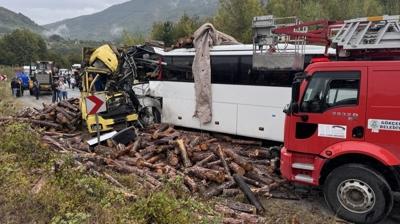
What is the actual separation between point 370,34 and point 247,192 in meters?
3.83

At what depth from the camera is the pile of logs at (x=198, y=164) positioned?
8672 millimetres

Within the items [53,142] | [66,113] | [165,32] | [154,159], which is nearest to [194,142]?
[154,159]

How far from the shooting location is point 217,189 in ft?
28.9

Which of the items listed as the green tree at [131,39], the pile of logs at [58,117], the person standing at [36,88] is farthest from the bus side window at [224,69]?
the green tree at [131,39]

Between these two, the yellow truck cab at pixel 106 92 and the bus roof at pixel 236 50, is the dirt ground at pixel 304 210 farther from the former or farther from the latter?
the yellow truck cab at pixel 106 92

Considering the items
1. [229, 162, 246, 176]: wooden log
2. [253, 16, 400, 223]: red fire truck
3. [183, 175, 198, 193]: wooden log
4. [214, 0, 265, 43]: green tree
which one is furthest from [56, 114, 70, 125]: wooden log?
[214, 0, 265, 43]: green tree

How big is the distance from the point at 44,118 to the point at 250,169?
9558 millimetres

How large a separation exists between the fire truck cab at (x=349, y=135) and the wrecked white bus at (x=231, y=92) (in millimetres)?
3183

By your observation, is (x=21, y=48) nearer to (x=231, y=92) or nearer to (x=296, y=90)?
(x=231, y=92)

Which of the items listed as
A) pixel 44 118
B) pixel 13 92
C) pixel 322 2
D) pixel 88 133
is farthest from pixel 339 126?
pixel 13 92

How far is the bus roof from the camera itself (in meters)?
10.6

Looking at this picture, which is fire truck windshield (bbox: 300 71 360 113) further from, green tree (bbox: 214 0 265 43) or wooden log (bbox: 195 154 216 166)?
green tree (bbox: 214 0 265 43)

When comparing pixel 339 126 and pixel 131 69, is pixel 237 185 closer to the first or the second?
pixel 339 126

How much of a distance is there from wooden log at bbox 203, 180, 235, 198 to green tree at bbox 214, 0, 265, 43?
23699mm
